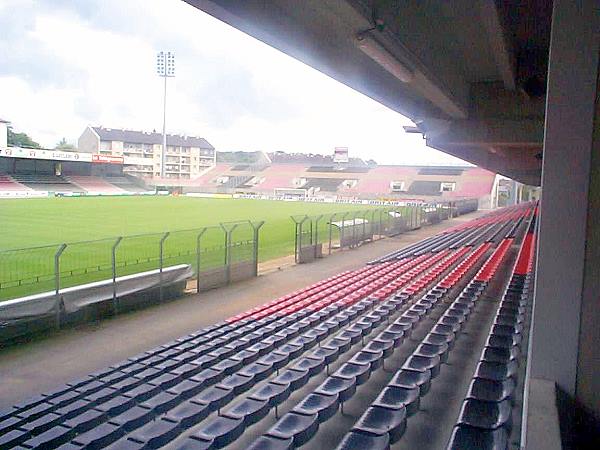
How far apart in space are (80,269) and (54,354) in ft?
18.8

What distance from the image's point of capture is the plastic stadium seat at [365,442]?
3.14 meters

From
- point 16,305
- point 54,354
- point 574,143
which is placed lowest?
point 54,354

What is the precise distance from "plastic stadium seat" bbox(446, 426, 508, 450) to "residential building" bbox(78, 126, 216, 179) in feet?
87.8

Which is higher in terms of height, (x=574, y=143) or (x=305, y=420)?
(x=574, y=143)

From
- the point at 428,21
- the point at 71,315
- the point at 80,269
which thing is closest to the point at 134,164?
the point at 80,269

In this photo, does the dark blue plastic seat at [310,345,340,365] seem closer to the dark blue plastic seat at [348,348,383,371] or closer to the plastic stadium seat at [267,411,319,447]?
the dark blue plastic seat at [348,348,383,371]

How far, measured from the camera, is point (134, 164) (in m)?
35.6

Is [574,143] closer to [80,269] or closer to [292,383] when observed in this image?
[292,383]

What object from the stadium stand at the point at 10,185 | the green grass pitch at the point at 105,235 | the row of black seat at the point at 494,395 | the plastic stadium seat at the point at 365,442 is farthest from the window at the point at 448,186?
the plastic stadium seat at the point at 365,442

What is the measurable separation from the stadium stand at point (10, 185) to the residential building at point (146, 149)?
12.3 ft

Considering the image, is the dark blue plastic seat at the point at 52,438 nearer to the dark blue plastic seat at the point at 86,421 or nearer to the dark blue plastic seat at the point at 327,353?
the dark blue plastic seat at the point at 86,421

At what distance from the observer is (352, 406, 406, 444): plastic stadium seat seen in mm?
3332

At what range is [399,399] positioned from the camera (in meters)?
3.96

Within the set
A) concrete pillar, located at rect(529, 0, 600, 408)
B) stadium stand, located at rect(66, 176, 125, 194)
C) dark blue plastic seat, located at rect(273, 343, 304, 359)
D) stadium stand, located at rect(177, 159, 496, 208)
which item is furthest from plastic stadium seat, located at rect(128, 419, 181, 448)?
stadium stand, located at rect(177, 159, 496, 208)
